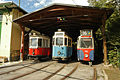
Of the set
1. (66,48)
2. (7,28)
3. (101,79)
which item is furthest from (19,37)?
(101,79)

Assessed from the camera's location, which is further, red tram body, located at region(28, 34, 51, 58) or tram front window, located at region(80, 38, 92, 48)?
red tram body, located at region(28, 34, 51, 58)

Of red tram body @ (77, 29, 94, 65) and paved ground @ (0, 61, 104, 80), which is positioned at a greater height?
red tram body @ (77, 29, 94, 65)

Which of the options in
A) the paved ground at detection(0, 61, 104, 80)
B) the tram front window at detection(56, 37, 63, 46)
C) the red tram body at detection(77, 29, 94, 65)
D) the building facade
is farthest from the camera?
the building facade

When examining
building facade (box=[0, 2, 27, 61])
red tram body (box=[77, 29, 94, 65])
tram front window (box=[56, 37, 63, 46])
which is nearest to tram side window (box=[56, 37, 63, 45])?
tram front window (box=[56, 37, 63, 46])

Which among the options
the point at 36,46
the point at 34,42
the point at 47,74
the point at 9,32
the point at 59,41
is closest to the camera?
the point at 47,74

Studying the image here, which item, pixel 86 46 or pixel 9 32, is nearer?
pixel 86 46

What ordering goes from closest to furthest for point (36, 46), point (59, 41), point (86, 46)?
point (86, 46) < point (59, 41) < point (36, 46)

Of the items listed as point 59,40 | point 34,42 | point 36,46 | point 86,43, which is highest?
point 59,40

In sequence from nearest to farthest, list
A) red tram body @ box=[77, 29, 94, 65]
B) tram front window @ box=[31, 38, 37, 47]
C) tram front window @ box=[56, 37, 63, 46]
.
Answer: red tram body @ box=[77, 29, 94, 65]
tram front window @ box=[56, 37, 63, 46]
tram front window @ box=[31, 38, 37, 47]

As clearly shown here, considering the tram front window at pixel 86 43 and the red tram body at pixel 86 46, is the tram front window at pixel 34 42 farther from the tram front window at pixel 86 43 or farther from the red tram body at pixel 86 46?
the tram front window at pixel 86 43

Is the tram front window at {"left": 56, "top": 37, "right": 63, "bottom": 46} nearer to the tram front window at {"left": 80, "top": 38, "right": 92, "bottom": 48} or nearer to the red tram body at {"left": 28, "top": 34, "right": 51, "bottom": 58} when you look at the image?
the tram front window at {"left": 80, "top": 38, "right": 92, "bottom": 48}

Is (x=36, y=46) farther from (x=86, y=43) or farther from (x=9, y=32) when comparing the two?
(x=86, y=43)

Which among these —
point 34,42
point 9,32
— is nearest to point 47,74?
point 34,42

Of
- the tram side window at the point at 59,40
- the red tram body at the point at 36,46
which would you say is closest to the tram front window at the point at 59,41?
the tram side window at the point at 59,40
